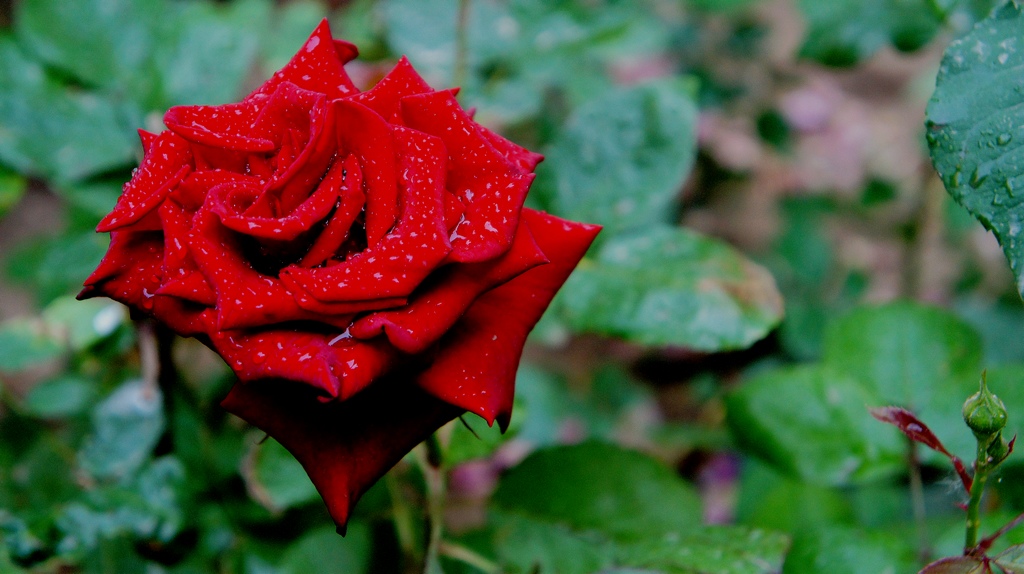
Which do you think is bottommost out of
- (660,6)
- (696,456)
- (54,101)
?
(696,456)

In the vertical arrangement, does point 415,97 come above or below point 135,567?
above

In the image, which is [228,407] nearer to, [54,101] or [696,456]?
[54,101]

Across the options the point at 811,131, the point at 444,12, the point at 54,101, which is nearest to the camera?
the point at 54,101

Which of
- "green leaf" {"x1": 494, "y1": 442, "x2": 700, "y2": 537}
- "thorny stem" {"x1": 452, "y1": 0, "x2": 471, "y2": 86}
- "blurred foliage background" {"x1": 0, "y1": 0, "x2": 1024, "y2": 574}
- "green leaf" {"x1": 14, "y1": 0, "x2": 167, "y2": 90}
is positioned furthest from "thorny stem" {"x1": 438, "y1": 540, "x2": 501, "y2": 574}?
"green leaf" {"x1": 14, "y1": 0, "x2": 167, "y2": 90}

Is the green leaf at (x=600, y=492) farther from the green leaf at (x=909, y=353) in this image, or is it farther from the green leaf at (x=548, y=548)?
the green leaf at (x=909, y=353)

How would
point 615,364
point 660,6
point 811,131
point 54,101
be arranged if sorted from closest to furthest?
point 54,101, point 615,364, point 811,131, point 660,6

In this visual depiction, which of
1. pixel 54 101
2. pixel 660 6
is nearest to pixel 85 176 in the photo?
pixel 54 101

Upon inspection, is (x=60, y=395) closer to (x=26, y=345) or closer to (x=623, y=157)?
(x=26, y=345)
